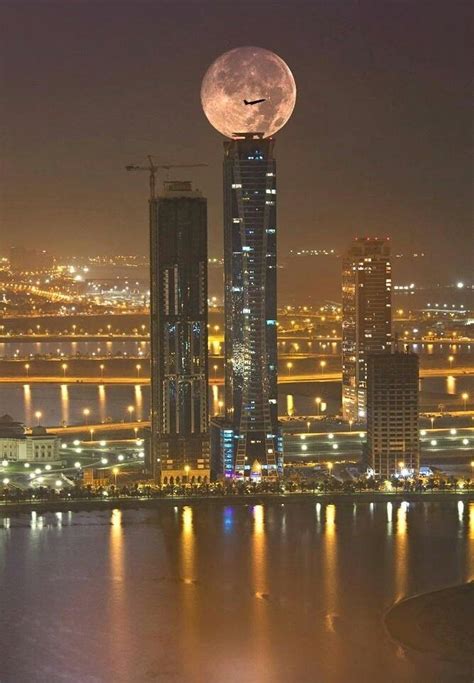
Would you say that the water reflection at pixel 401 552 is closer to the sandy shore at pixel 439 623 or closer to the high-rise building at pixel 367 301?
the sandy shore at pixel 439 623

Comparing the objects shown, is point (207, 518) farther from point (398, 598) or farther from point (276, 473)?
point (398, 598)

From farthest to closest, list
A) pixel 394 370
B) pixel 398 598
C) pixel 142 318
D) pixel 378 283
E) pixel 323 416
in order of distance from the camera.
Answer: pixel 142 318 < pixel 378 283 < pixel 323 416 < pixel 394 370 < pixel 398 598

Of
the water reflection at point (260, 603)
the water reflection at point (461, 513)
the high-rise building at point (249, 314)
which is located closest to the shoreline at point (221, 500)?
the water reflection at point (461, 513)

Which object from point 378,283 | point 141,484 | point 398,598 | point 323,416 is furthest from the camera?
point 378,283

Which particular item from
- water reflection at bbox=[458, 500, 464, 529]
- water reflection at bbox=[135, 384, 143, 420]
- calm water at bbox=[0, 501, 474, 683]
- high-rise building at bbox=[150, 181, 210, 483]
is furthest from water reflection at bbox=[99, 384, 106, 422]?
water reflection at bbox=[458, 500, 464, 529]

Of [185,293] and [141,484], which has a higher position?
[185,293]

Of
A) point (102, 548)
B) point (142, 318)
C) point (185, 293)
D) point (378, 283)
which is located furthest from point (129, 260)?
point (102, 548)

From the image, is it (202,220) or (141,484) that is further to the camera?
(202,220)
